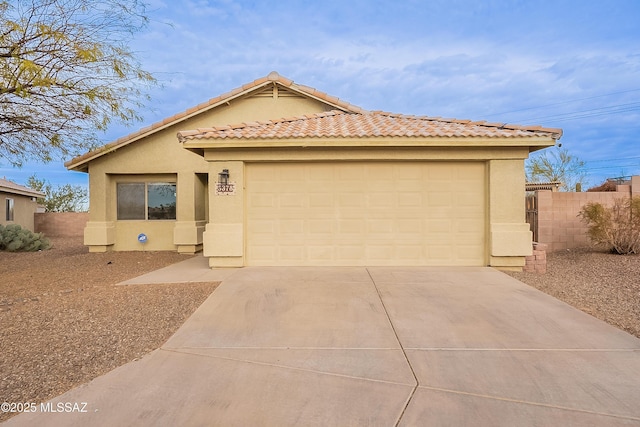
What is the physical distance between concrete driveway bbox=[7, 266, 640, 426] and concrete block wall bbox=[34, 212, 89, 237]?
865 inches

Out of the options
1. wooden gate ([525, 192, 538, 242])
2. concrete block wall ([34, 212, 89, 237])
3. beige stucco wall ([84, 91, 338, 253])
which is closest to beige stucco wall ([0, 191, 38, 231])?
concrete block wall ([34, 212, 89, 237])

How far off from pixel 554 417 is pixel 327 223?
631 centimetres

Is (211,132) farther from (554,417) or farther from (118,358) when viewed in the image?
(554,417)

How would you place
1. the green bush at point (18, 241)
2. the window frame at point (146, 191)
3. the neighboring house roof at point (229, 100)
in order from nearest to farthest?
the neighboring house roof at point (229, 100) → the window frame at point (146, 191) → the green bush at point (18, 241)

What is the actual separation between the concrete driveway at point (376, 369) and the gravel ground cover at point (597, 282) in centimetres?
49

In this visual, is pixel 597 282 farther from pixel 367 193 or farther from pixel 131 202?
pixel 131 202

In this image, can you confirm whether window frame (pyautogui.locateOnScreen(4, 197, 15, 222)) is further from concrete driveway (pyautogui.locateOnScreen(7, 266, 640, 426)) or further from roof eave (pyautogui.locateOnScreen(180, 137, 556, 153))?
concrete driveway (pyautogui.locateOnScreen(7, 266, 640, 426))

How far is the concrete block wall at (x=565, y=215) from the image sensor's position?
11633mm

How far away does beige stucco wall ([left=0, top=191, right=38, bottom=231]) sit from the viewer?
21.3 metres

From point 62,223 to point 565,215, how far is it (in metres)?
26.4

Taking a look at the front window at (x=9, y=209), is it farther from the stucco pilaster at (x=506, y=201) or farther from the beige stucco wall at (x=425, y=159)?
the stucco pilaster at (x=506, y=201)

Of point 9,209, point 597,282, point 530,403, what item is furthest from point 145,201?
point 9,209

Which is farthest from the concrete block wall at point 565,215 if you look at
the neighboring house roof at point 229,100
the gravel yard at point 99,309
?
the neighboring house roof at point 229,100

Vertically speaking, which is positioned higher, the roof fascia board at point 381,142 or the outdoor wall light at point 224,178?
the roof fascia board at point 381,142
